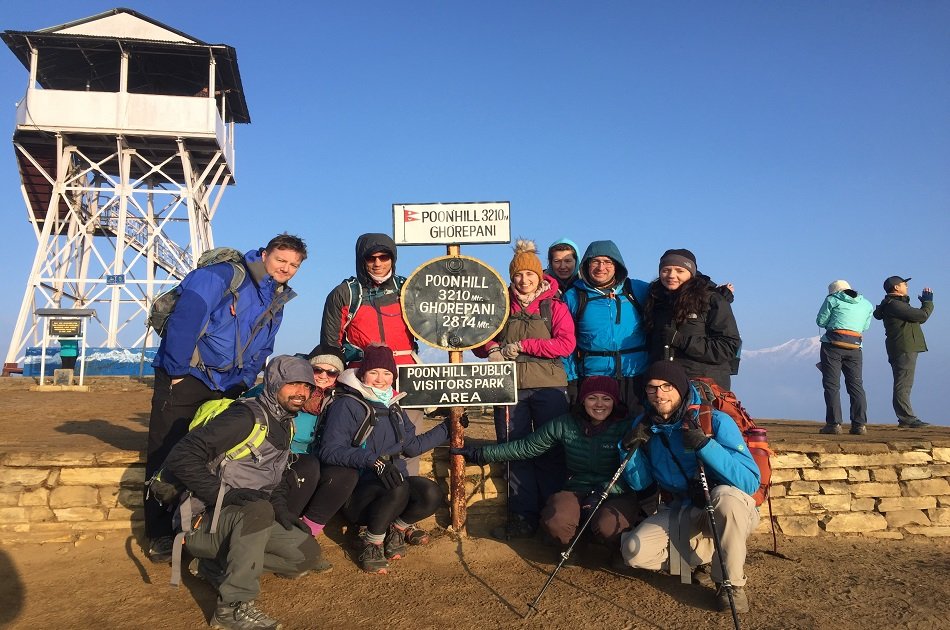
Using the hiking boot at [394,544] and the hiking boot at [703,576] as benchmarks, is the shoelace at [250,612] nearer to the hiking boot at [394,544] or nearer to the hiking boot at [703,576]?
the hiking boot at [394,544]

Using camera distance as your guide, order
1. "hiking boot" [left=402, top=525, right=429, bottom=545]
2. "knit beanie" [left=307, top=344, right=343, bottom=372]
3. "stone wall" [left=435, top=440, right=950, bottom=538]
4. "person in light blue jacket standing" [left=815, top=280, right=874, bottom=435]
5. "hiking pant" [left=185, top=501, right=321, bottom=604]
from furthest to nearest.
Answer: "person in light blue jacket standing" [left=815, top=280, right=874, bottom=435] < "stone wall" [left=435, top=440, right=950, bottom=538] < "hiking boot" [left=402, top=525, right=429, bottom=545] < "knit beanie" [left=307, top=344, right=343, bottom=372] < "hiking pant" [left=185, top=501, right=321, bottom=604]

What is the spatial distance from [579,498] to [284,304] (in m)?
2.86

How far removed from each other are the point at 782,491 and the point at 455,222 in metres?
4.07

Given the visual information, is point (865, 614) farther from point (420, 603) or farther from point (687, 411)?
point (420, 603)

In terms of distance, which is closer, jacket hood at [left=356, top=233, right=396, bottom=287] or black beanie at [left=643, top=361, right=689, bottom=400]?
black beanie at [left=643, top=361, right=689, bottom=400]

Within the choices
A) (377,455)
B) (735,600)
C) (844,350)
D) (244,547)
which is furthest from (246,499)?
(844,350)

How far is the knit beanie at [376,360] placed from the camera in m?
4.65

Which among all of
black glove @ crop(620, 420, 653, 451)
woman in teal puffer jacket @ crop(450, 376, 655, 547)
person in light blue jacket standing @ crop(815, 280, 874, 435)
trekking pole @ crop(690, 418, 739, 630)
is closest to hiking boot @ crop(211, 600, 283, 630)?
woman in teal puffer jacket @ crop(450, 376, 655, 547)

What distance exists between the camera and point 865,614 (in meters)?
3.81

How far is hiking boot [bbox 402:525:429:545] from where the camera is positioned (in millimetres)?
4851

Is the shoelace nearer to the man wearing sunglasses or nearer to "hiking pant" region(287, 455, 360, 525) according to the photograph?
"hiking pant" region(287, 455, 360, 525)

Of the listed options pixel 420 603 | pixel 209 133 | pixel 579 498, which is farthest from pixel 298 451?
pixel 209 133

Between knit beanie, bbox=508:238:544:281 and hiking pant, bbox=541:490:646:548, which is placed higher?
knit beanie, bbox=508:238:544:281

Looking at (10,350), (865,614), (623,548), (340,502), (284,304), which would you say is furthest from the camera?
(10,350)
